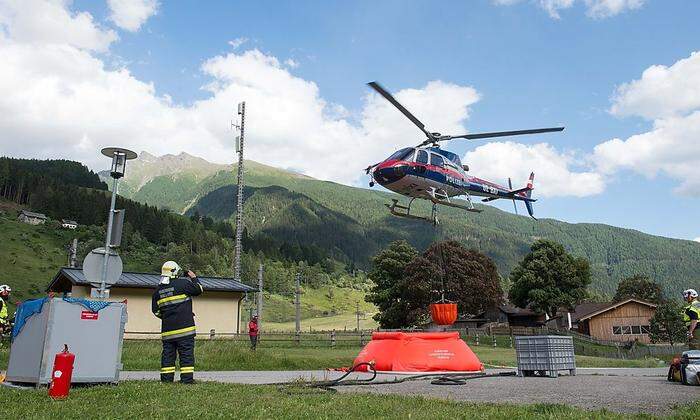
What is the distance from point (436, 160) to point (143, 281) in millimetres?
22986

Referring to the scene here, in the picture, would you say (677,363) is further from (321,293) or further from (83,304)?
(321,293)

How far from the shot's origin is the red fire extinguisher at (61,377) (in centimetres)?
742

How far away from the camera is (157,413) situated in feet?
19.2

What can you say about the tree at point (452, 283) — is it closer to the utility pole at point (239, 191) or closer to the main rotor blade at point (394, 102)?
the utility pole at point (239, 191)

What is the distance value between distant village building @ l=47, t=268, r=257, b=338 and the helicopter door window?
20830mm

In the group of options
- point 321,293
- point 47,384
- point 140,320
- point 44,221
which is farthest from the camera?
point 321,293

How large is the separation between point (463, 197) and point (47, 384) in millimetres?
15829

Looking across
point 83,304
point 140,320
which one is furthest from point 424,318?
point 83,304

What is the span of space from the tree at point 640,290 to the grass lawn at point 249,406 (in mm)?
84041

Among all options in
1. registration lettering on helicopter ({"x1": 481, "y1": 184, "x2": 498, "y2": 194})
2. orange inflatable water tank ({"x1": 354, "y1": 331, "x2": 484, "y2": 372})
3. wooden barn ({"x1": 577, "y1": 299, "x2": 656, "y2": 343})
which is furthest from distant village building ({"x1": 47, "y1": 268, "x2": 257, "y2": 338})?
wooden barn ({"x1": 577, "y1": 299, "x2": 656, "y2": 343})

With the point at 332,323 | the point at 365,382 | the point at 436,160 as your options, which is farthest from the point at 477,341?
the point at 332,323

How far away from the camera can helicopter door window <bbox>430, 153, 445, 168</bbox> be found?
62.7 ft

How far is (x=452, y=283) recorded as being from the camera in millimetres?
52562

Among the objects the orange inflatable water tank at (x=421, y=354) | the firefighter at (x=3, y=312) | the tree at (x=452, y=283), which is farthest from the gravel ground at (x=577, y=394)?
the tree at (x=452, y=283)
